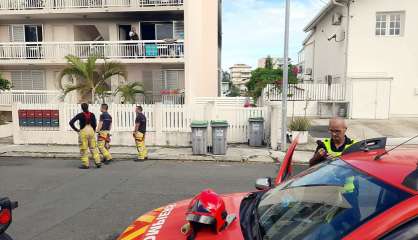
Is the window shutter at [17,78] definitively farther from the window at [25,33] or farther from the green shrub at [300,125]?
the green shrub at [300,125]

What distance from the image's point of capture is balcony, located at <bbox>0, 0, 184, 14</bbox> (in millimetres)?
16516

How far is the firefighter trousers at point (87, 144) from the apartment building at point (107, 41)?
7318mm

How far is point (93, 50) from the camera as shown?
1723 cm

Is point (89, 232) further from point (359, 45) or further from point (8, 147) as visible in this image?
point (359, 45)

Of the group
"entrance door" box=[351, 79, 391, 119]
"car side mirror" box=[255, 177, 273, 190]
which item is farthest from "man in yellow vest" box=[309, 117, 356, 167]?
"entrance door" box=[351, 79, 391, 119]

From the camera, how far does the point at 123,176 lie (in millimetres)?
7734

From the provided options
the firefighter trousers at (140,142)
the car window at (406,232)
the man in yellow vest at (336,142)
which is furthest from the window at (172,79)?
the car window at (406,232)

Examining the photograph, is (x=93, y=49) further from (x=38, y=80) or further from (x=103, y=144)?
(x=103, y=144)

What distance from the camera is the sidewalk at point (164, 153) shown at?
A: 9.86 metres

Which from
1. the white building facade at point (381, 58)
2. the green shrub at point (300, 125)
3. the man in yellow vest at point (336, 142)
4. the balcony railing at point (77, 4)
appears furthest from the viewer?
the white building facade at point (381, 58)

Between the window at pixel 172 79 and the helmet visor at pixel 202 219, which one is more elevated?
the window at pixel 172 79

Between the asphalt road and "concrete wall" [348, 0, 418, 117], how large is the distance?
11.9 meters

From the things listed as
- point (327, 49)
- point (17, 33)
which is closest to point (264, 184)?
point (17, 33)

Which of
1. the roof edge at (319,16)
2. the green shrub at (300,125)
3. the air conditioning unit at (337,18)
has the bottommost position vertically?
the green shrub at (300,125)
